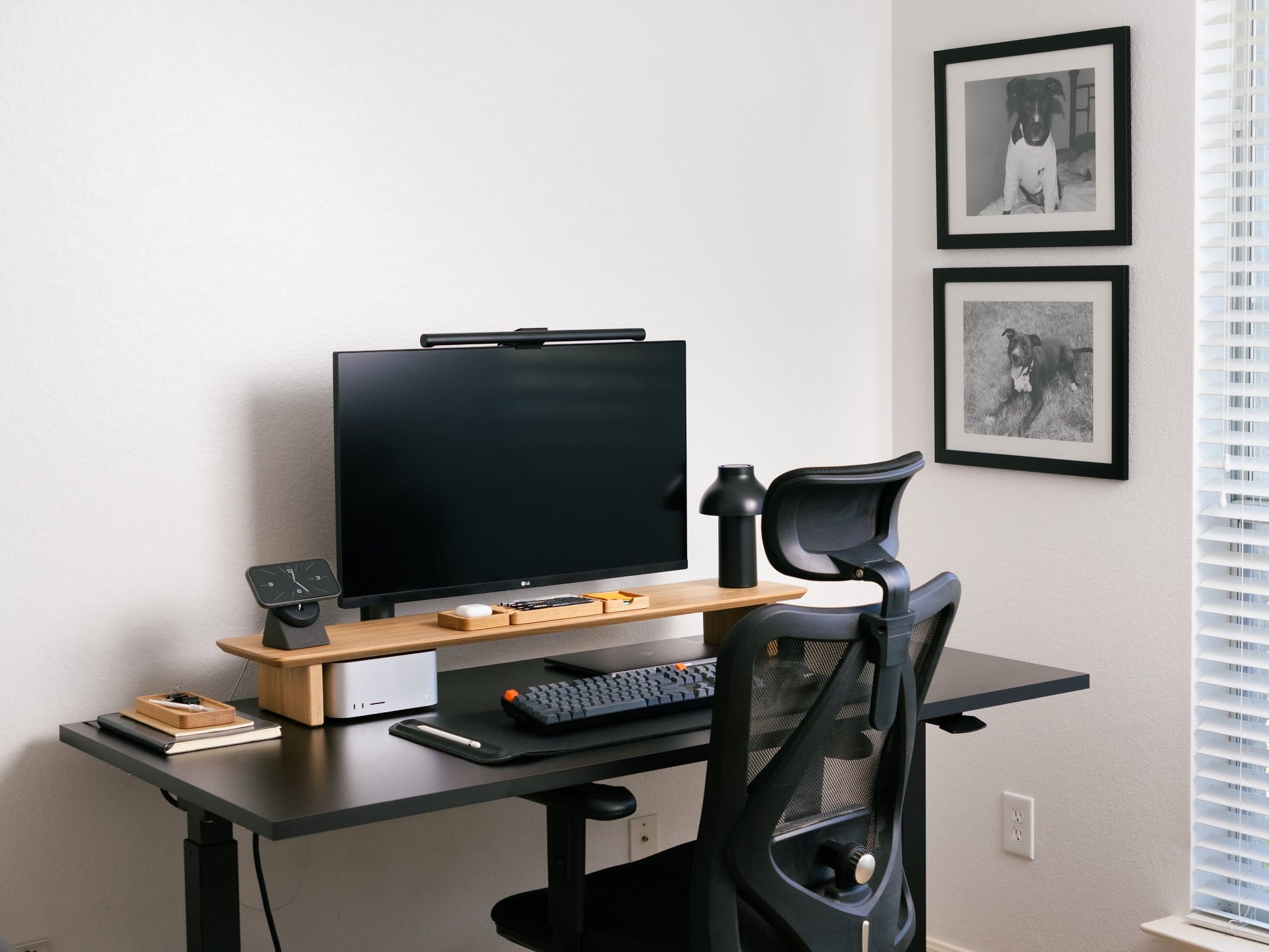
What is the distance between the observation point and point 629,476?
8.53 feet

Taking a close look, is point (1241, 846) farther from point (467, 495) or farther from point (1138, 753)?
point (467, 495)

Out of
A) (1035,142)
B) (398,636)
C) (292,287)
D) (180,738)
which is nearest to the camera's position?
(180,738)

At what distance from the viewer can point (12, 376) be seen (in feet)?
6.86

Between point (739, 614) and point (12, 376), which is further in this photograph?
point (739, 614)

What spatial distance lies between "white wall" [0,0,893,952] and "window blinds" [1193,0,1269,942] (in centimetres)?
84

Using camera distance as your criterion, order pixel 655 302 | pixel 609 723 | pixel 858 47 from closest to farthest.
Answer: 1. pixel 609 723
2. pixel 655 302
3. pixel 858 47

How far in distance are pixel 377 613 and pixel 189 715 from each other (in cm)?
45

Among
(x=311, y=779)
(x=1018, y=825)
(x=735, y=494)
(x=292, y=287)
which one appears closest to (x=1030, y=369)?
(x=735, y=494)

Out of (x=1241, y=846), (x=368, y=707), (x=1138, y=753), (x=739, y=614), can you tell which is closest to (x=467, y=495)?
(x=368, y=707)

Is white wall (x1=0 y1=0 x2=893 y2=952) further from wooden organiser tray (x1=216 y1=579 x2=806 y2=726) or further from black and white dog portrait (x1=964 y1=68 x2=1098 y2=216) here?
black and white dog portrait (x1=964 y1=68 x2=1098 y2=216)

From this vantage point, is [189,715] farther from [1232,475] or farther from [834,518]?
[1232,475]

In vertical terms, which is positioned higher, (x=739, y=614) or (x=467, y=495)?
(x=467, y=495)

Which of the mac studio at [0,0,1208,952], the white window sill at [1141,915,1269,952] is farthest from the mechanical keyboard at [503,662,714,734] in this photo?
the white window sill at [1141,915,1269,952]

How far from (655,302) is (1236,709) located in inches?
53.9
